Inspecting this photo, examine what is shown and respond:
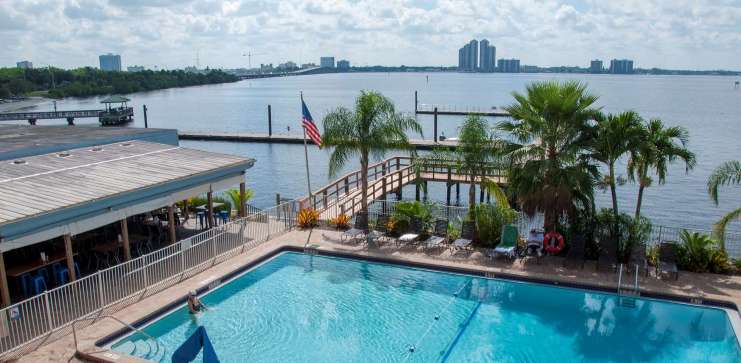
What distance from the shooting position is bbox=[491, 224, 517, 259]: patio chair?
15219 millimetres

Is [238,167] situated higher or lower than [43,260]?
higher

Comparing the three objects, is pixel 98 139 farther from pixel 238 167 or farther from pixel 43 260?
pixel 43 260

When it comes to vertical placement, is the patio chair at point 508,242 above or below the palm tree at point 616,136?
below

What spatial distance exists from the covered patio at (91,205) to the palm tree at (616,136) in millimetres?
10749

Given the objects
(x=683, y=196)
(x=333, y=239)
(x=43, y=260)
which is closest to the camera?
(x=43, y=260)

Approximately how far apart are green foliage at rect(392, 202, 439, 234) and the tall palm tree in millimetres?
3188

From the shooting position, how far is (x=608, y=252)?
14.3m

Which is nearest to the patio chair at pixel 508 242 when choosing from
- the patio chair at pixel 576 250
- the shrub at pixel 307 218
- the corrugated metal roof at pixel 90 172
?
the patio chair at pixel 576 250

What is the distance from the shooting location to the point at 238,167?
18000mm

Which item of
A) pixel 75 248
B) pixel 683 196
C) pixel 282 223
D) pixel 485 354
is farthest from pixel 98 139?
pixel 683 196

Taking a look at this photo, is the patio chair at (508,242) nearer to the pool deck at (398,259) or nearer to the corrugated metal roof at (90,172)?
the pool deck at (398,259)

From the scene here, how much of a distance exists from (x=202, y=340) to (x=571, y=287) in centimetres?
891

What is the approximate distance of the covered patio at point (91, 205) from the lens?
486 inches

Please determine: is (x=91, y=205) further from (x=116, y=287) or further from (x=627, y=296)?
(x=627, y=296)
